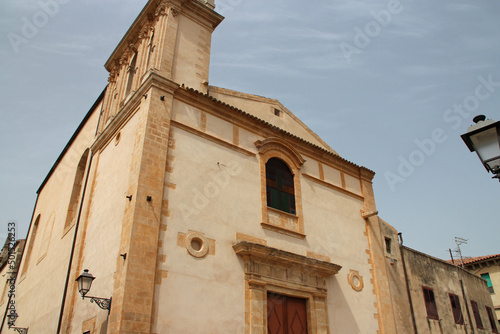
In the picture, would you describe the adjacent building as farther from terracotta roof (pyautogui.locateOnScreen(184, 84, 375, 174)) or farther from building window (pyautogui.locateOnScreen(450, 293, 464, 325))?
terracotta roof (pyautogui.locateOnScreen(184, 84, 375, 174))

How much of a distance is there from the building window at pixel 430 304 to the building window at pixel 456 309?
1.53 m

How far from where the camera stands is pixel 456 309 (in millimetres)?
17156

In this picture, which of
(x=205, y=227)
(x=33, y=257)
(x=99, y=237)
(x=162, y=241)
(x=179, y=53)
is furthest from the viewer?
(x=33, y=257)

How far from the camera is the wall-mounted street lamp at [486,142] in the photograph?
4.30 m

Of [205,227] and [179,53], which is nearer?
[205,227]

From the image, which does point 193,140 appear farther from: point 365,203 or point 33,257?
point 33,257

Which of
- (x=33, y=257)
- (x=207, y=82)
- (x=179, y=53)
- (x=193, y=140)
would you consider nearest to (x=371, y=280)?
(x=193, y=140)

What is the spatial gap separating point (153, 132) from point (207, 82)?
3.22 m

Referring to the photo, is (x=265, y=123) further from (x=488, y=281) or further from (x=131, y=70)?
(x=488, y=281)

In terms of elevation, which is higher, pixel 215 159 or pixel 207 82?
pixel 207 82

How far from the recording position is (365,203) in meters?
15.6

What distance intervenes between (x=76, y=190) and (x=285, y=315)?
29.9ft

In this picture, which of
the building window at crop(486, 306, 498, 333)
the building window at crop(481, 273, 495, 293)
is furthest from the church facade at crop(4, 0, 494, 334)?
the building window at crop(481, 273, 495, 293)

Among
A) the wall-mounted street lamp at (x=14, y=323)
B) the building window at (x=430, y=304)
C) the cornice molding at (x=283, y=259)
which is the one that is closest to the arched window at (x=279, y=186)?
the cornice molding at (x=283, y=259)
